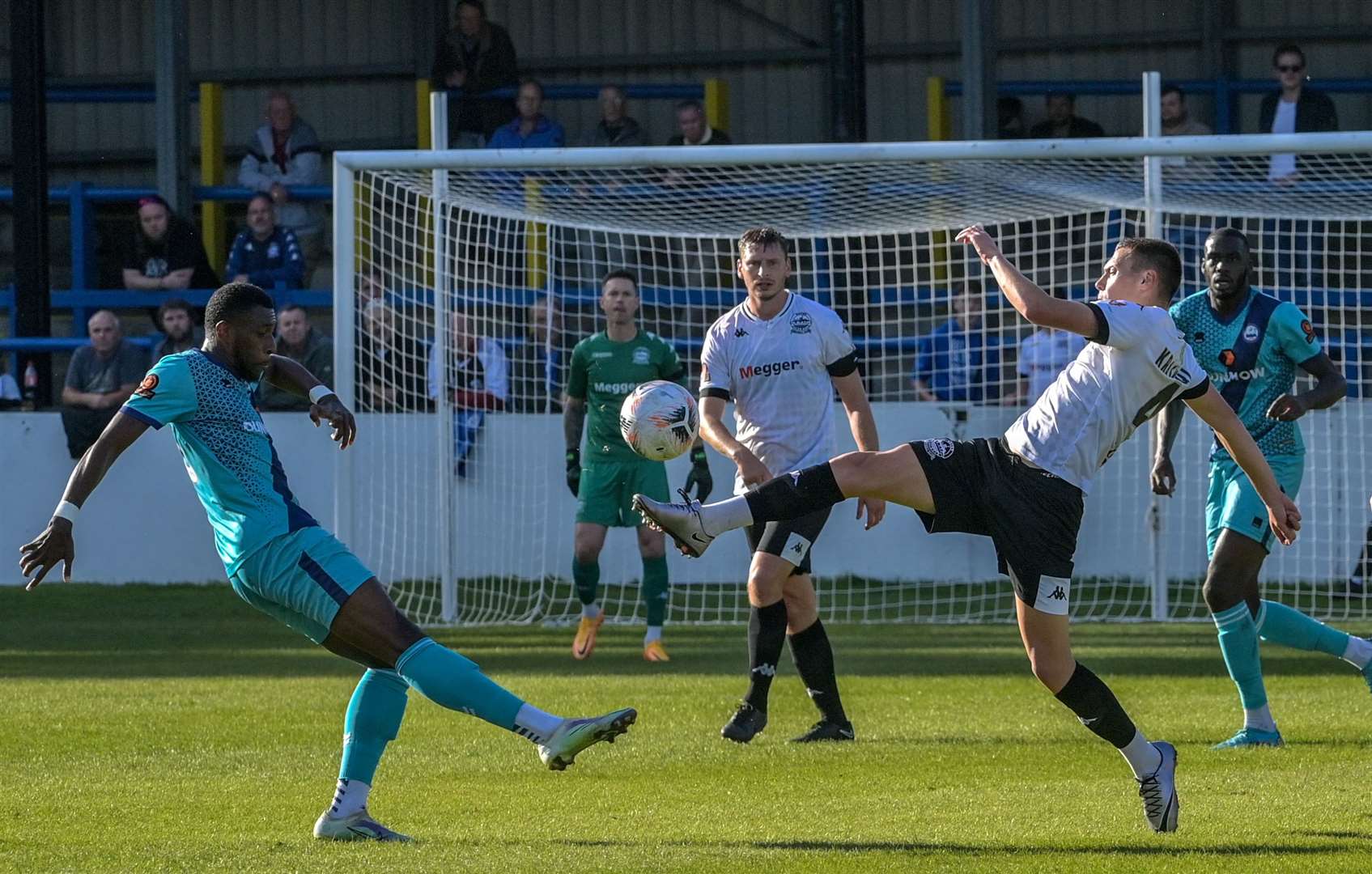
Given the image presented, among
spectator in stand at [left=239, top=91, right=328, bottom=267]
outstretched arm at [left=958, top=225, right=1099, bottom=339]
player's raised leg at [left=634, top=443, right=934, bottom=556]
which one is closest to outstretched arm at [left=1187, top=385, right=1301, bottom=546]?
outstretched arm at [left=958, top=225, right=1099, bottom=339]

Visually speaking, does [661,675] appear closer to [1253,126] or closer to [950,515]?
[950,515]

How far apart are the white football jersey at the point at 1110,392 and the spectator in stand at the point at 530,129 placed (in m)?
12.9

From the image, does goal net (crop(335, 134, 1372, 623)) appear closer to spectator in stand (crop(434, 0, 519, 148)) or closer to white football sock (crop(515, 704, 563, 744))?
spectator in stand (crop(434, 0, 519, 148))

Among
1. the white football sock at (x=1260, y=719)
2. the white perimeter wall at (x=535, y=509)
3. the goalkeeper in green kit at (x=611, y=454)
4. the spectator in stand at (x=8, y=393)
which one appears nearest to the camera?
the white football sock at (x=1260, y=719)

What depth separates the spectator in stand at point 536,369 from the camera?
14.6m

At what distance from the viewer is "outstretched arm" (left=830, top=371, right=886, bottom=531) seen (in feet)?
25.0

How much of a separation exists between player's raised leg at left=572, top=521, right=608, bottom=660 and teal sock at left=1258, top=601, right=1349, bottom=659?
14.4ft

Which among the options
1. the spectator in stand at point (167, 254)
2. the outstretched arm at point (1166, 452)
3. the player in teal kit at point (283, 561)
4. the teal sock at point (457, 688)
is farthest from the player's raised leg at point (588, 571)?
the spectator in stand at point (167, 254)

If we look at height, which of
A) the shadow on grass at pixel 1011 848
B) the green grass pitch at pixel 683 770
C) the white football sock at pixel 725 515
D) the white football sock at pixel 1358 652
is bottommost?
the green grass pitch at pixel 683 770

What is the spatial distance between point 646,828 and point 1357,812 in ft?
7.59

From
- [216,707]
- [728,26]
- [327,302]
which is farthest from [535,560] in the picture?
[728,26]

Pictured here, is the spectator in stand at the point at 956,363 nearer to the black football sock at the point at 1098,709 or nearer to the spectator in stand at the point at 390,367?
the spectator in stand at the point at 390,367

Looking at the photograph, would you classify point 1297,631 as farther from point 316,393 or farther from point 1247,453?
point 316,393

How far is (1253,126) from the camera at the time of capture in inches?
818
